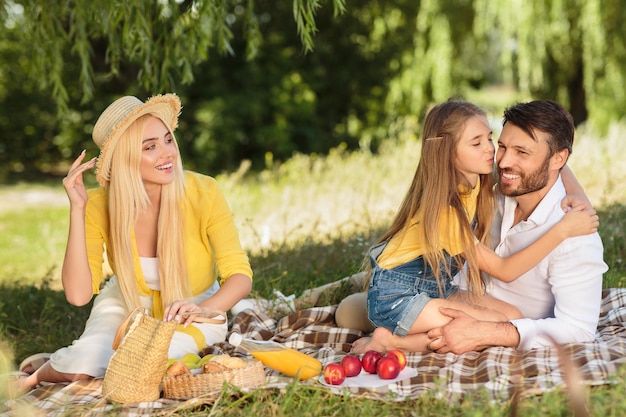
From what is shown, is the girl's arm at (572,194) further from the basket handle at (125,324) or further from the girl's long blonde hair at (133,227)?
the basket handle at (125,324)

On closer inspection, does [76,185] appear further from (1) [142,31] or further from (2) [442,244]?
(1) [142,31]

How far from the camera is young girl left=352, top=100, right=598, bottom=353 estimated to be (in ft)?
12.3

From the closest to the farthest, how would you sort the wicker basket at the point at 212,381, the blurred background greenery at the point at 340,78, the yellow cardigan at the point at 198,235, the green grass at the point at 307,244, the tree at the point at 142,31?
the green grass at the point at 307,244
the wicker basket at the point at 212,381
the yellow cardigan at the point at 198,235
the tree at the point at 142,31
the blurred background greenery at the point at 340,78

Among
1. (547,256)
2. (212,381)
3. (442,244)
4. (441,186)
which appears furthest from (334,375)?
(547,256)

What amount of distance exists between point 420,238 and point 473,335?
1.70 ft

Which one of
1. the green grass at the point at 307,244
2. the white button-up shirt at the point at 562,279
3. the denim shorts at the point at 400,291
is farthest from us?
the denim shorts at the point at 400,291

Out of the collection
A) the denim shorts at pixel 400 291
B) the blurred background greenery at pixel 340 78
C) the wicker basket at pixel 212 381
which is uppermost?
the blurred background greenery at pixel 340 78

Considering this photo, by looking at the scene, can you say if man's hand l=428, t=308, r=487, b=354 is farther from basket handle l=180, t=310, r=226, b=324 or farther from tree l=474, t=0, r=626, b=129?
tree l=474, t=0, r=626, b=129

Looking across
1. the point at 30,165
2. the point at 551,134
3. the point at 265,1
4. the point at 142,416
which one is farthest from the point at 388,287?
the point at 30,165

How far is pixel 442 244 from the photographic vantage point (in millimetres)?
→ 3771

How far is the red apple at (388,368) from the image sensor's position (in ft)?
11.3

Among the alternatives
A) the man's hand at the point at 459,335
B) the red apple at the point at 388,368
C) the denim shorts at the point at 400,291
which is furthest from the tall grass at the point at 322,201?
the red apple at the point at 388,368

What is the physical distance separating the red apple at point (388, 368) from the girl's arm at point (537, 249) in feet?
2.25

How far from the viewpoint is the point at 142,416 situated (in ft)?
10.8
